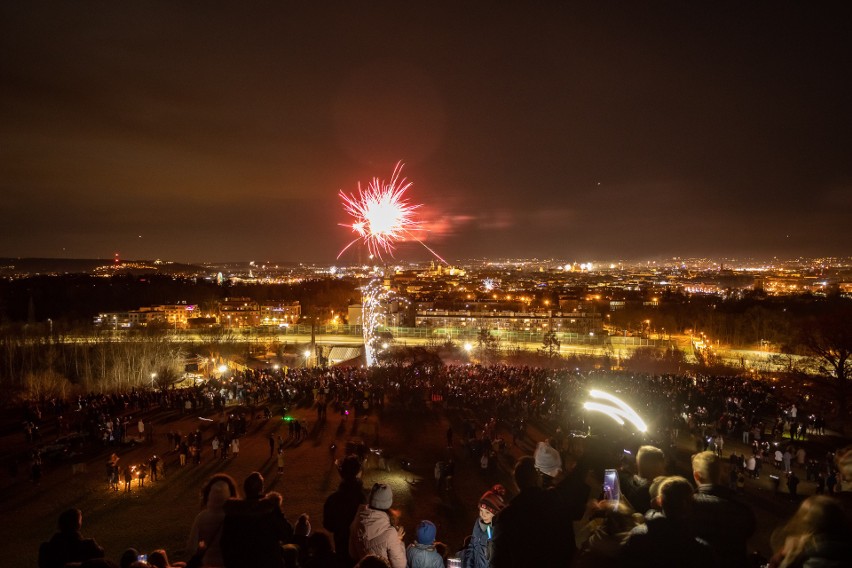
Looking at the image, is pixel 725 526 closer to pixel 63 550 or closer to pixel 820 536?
pixel 820 536

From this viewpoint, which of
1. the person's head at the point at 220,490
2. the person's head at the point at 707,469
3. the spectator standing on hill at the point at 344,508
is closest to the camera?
the person's head at the point at 707,469

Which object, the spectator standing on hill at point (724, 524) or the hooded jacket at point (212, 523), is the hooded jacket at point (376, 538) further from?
the spectator standing on hill at point (724, 524)

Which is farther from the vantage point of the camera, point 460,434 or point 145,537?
point 460,434

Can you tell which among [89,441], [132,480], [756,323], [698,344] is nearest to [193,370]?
Answer: [89,441]

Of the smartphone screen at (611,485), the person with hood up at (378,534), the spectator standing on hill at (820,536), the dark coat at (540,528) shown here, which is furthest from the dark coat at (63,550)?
the spectator standing on hill at (820,536)

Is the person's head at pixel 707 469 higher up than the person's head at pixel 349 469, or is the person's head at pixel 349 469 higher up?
the person's head at pixel 707 469

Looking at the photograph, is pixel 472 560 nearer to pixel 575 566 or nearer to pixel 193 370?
pixel 575 566

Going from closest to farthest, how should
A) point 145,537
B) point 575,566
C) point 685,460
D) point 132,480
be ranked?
point 575,566
point 145,537
point 132,480
point 685,460
